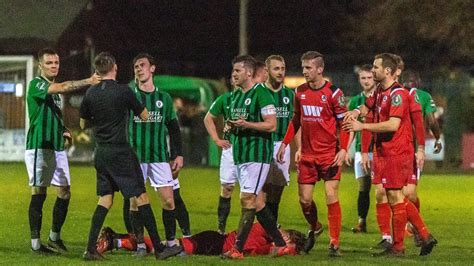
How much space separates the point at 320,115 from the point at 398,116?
2.78 ft

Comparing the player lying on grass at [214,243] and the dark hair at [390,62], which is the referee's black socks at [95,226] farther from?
the dark hair at [390,62]

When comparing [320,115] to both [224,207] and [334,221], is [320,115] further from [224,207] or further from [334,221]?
[224,207]

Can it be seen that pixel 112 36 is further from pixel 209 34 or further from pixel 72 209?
pixel 72 209

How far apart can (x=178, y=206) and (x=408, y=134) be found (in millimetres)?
2689

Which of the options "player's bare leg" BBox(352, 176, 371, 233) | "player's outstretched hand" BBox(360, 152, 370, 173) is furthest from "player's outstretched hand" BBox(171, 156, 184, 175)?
"player's bare leg" BBox(352, 176, 371, 233)

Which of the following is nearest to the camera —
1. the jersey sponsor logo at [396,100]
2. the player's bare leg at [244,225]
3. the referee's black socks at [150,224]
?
the referee's black socks at [150,224]

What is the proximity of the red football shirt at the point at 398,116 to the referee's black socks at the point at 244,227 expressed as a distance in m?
1.55

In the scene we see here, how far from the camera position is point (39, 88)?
1155cm

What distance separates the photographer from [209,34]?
56344 mm

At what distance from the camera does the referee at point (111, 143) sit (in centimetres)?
1064

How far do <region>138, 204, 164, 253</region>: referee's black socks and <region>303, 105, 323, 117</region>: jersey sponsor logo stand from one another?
2028 millimetres

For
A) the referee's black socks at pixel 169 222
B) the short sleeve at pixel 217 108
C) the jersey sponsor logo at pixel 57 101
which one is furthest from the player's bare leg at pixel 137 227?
the short sleeve at pixel 217 108

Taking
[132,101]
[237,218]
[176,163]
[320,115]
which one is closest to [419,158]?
[320,115]

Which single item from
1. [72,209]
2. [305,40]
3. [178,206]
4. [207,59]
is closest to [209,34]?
[207,59]
